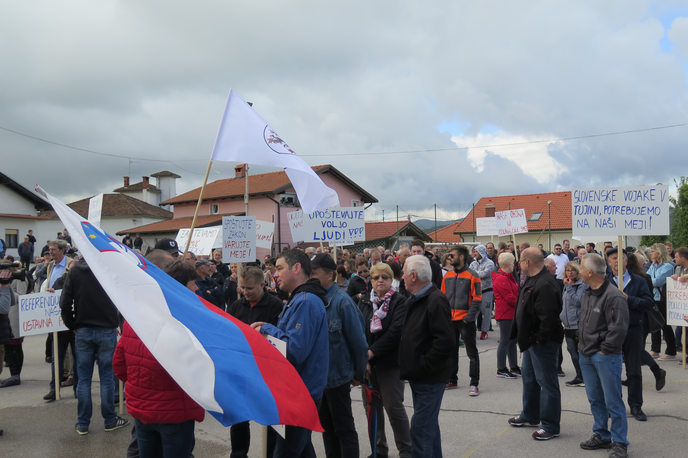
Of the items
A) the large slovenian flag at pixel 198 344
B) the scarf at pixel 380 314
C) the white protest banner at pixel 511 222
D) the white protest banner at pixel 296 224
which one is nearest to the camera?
the large slovenian flag at pixel 198 344

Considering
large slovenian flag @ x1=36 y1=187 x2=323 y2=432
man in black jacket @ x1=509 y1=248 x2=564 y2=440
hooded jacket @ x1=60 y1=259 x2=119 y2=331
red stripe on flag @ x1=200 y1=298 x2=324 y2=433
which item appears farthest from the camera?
hooded jacket @ x1=60 y1=259 x2=119 y2=331

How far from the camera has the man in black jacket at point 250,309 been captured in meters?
4.75

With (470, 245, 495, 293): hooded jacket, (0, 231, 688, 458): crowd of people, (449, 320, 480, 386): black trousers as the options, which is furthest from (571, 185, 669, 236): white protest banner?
(470, 245, 495, 293): hooded jacket

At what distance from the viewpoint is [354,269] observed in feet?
32.7

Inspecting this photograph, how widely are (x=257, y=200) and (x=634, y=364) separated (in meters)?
35.1

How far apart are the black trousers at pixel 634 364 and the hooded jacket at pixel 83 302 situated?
6261 mm

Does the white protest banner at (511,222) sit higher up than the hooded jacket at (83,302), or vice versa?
the white protest banner at (511,222)

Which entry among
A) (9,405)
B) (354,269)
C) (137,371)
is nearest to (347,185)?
(354,269)

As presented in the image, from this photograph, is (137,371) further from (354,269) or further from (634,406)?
(354,269)

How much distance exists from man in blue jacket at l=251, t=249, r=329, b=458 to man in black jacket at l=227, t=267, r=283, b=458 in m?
1.07

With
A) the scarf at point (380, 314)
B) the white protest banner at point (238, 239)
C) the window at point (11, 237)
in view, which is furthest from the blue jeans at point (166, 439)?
the window at point (11, 237)

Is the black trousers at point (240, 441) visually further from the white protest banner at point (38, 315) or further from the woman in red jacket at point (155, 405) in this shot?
the white protest banner at point (38, 315)

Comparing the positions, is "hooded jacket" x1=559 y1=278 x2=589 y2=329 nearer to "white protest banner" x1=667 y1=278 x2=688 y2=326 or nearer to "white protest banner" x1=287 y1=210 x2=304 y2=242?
"white protest banner" x1=667 y1=278 x2=688 y2=326

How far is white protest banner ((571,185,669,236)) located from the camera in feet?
22.0
